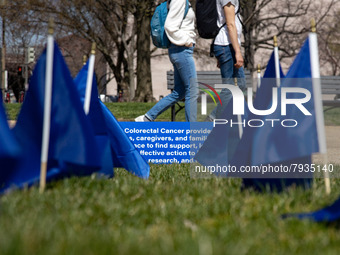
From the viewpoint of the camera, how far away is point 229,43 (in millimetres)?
7312

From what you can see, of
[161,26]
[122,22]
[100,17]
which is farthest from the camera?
[100,17]

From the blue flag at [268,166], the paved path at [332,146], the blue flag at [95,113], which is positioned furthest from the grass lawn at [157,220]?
the paved path at [332,146]

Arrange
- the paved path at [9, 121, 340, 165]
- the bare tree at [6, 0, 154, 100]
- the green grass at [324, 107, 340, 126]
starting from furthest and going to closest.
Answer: the bare tree at [6, 0, 154, 100] < the green grass at [324, 107, 340, 126] < the paved path at [9, 121, 340, 165]

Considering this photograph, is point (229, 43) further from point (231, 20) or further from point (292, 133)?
point (292, 133)

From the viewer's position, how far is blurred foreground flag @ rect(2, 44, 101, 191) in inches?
182

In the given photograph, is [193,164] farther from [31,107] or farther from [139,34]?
[139,34]

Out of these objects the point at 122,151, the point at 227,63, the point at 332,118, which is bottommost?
the point at 122,151

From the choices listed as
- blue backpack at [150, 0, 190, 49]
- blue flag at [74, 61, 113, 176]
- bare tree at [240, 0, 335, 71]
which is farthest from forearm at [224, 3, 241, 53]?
bare tree at [240, 0, 335, 71]

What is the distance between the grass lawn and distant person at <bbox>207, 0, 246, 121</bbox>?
84.7 inches

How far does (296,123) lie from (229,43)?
2542mm

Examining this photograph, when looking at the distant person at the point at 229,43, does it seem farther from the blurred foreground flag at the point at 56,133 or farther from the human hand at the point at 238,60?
the blurred foreground flag at the point at 56,133

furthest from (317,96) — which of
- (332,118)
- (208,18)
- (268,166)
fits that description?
(332,118)

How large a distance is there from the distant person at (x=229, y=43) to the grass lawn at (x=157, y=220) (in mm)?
2151

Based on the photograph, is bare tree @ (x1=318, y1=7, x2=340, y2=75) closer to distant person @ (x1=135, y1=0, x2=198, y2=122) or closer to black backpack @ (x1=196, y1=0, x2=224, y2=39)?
distant person @ (x1=135, y1=0, x2=198, y2=122)
